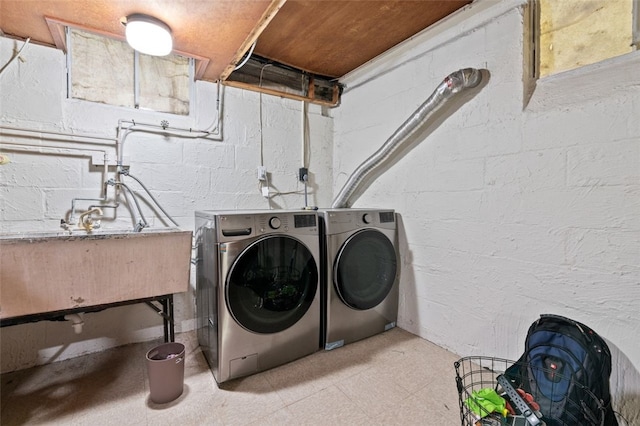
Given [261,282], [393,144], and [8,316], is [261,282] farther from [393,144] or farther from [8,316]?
[393,144]

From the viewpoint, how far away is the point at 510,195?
5.41 ft

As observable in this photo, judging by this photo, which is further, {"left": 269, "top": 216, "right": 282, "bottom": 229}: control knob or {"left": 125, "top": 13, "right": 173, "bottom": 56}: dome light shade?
{"left": 269, "top": 216, "right": 282, "bottom": 229}: control knob

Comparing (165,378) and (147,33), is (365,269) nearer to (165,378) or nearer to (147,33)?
(165,378)

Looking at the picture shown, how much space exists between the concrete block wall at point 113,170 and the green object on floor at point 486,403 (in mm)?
1964

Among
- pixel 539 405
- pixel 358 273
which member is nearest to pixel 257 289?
pixel 358 273

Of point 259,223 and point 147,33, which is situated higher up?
point 147,33

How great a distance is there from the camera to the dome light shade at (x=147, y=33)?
5.03 feet

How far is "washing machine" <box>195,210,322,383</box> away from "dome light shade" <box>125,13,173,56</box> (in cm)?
102

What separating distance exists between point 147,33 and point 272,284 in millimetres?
1573

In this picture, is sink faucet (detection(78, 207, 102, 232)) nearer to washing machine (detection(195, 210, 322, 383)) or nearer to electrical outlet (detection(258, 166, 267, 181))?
washing machine (detection(195, 210, 322, 383))

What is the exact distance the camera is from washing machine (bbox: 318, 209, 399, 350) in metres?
1.94

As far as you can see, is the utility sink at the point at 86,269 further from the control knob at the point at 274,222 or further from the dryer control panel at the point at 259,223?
the control knob at the point at 274,222

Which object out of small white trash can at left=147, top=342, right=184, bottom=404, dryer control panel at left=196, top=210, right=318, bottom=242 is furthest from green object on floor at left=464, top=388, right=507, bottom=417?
small white trash can at left=147, top=342, right=184, bottom=404

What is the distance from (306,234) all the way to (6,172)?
1841 mm
